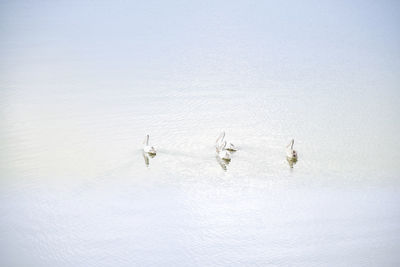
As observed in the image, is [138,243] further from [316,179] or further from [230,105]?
[230,105]

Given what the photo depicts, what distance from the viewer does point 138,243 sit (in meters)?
4.84

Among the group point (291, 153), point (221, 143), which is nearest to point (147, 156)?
point (221, 143)

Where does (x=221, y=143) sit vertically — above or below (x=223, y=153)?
above

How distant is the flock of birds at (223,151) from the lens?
5887 millimetres

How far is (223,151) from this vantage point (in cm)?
591

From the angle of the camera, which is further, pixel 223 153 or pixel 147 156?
pixel 147 156

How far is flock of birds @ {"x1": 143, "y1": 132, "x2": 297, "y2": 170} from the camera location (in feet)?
19.3

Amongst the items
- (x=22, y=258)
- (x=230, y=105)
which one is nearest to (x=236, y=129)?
(x=230, y=105)

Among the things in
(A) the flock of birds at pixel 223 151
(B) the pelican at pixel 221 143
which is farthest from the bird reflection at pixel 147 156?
(B) the pelican at pixel 221 143

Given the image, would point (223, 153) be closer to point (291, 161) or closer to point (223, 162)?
point (223, 162)

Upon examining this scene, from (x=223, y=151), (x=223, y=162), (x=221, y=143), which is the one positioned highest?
(x=221, y=143)

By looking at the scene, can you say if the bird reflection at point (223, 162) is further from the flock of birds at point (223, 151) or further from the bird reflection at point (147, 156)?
the bird reflection at point (147, 156)

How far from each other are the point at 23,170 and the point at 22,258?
1.42 m

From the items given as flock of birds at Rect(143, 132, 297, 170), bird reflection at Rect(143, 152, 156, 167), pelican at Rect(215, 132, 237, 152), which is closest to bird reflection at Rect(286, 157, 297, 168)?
flock of birds at Rect(143, 132, 297, 170)
